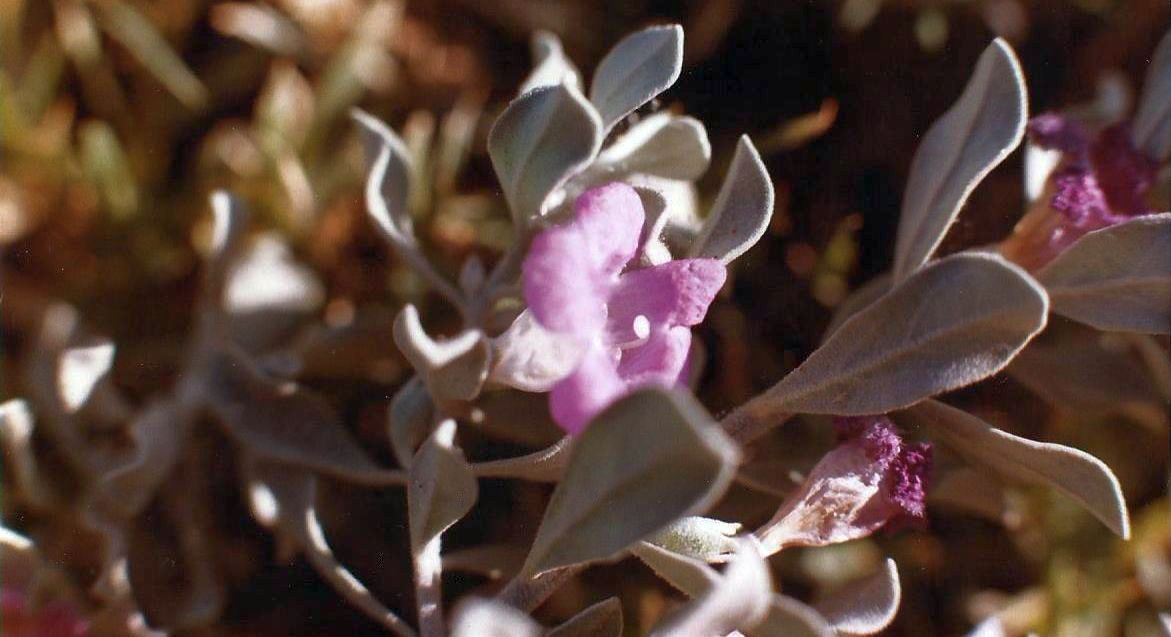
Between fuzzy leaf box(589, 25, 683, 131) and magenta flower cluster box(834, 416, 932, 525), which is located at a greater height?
fuzzy leaf box(589, 25, 683, 131)

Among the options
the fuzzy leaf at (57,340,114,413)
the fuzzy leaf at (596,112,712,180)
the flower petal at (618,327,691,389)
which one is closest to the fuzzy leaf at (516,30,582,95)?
the fuzzy leaf at (596,112,712,180)

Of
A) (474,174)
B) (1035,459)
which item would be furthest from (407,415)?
(474,174)

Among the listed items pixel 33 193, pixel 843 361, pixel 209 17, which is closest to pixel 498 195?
pixel 209 17

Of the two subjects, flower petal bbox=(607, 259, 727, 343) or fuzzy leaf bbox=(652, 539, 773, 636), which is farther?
flower petal bbox=(607, 259, 727, 343)

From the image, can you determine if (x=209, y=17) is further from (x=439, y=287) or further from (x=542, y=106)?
(x=542, y=106)

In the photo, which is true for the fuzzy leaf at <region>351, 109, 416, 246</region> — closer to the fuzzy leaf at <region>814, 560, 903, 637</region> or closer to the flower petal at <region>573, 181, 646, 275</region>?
the flower petal at <region>573, 181, 646, 275</region>

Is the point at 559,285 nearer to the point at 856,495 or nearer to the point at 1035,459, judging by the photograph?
the point at 856,495
